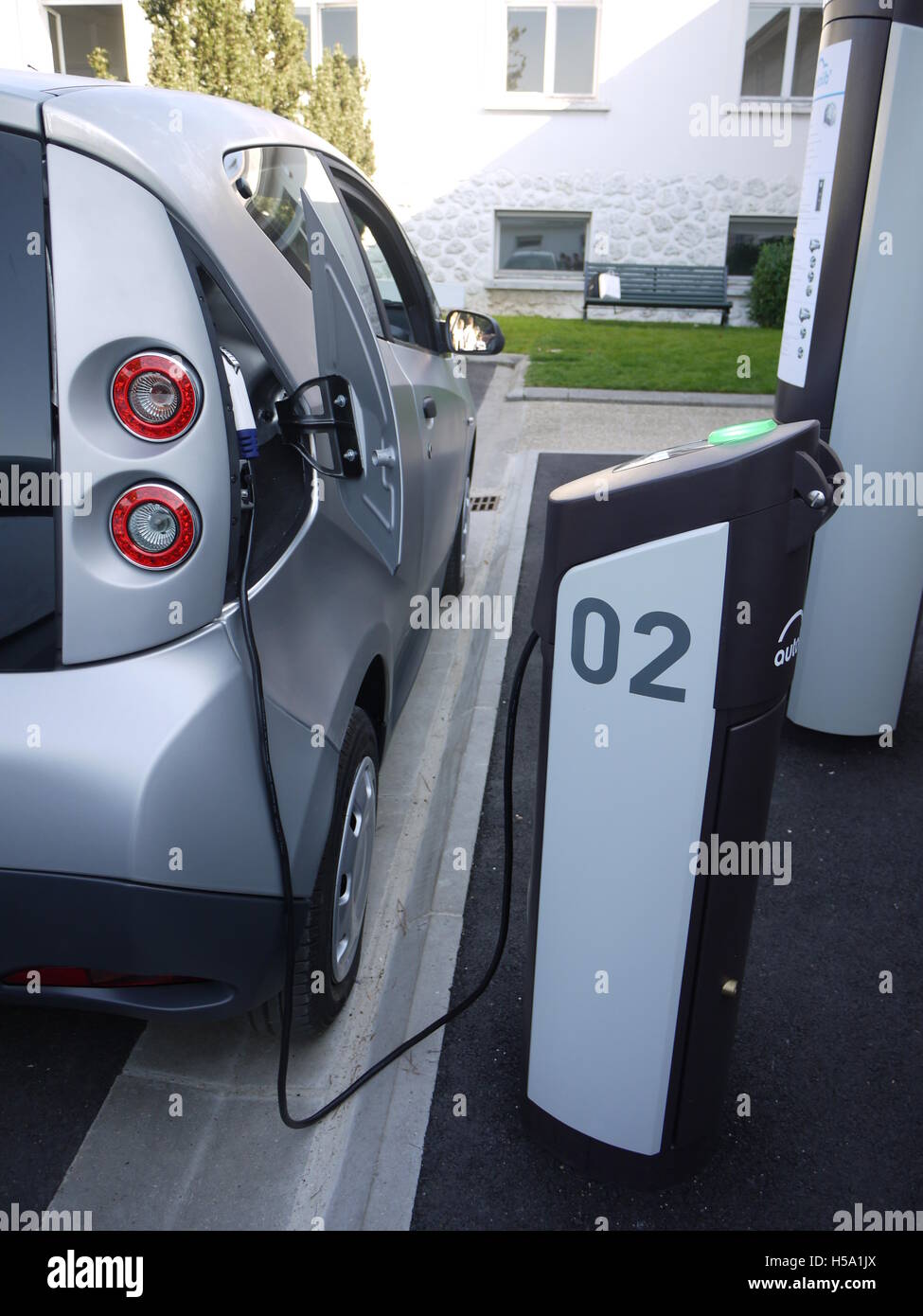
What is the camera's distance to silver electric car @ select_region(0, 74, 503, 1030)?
1726 mm

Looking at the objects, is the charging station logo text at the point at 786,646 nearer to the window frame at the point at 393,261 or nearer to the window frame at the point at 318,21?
the window frame at the point at 393,261

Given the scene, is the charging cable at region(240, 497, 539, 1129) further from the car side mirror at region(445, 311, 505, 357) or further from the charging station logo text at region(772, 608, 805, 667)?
the car side mirror at region(445, 311, 505, 357)

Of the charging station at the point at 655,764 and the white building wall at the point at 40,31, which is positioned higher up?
the white building wall at the point at 40,31

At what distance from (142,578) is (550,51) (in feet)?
60.0

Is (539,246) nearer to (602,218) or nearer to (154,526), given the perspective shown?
(602,218)

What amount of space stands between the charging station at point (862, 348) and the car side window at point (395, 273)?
1345 millimetres

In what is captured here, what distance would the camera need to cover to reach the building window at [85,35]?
17922 mm

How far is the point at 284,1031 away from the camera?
7.24ft

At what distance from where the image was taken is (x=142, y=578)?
179 cm

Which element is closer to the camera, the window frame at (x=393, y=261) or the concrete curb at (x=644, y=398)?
the window frame at (x=393, y=261)

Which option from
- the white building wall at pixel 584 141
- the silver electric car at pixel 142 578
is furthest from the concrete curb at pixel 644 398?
the silver electric car at pixel 142 578

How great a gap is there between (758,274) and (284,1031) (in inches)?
646

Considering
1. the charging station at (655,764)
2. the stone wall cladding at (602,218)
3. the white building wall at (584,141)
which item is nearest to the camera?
the charging station at (655,764)
